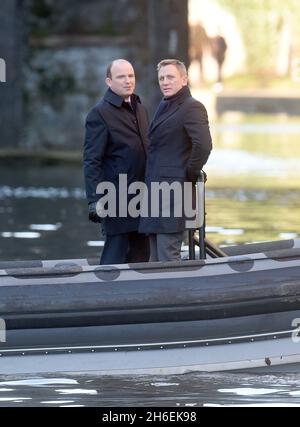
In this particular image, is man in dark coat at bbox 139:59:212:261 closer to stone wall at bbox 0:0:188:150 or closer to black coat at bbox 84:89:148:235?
black coat at bbox 84:89:148:235

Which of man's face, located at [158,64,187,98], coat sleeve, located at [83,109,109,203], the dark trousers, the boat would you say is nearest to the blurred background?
the dark trousers

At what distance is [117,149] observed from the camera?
36.7 feet

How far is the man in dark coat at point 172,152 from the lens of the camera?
10.8m

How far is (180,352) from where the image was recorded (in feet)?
33.6

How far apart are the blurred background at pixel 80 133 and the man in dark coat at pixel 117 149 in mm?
4305

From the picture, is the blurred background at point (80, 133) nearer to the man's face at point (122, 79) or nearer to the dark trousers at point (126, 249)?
the dark trousers at point (126, 249)

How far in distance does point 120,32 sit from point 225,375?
20135 millimetres

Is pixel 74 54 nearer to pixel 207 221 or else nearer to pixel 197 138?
pixel 207 221

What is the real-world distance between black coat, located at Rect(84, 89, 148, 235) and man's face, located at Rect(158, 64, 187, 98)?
15.4 inches

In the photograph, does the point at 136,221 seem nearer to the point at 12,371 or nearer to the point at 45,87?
the point at 12,371

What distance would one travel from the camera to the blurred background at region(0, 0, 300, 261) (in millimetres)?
18156

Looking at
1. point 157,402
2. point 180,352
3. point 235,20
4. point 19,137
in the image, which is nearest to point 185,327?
point 180,352

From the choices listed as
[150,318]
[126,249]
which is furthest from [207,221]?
[150,318]

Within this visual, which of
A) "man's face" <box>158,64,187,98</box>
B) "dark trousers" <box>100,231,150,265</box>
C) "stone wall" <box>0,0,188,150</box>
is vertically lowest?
"dark trousers" <box>100,231,150,265</box>
